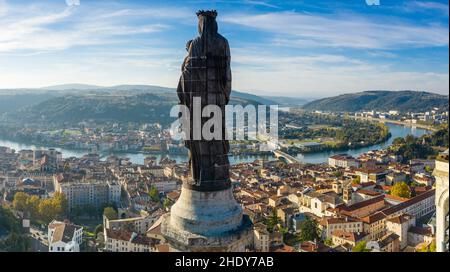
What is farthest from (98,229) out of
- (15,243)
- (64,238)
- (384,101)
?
(384,101)

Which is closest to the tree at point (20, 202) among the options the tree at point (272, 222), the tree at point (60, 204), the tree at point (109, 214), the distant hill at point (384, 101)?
the tree at point (60, 204)

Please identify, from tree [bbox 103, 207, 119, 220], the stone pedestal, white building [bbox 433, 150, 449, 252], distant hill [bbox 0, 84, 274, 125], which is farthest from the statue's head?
distant hill [bbox 0, 84, 274, 125]

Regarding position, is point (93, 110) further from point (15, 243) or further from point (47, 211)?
point (15, 243)

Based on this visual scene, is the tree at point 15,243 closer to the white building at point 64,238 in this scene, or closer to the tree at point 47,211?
the white building at point 64,238

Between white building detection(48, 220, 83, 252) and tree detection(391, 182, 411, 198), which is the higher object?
tree detection(391, 182, 411, 198)

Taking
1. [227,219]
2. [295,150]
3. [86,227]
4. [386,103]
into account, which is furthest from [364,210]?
[386,103]

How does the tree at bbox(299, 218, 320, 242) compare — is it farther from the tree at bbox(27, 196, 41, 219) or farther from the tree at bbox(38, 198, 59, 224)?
the tree at bbox(27, 196, 41, 219)
